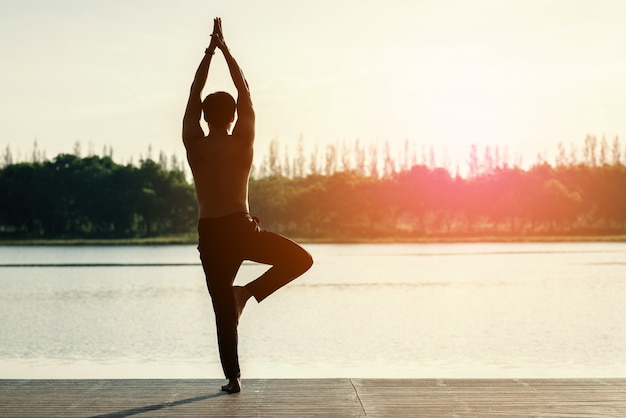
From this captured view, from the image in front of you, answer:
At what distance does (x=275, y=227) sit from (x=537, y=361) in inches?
2493

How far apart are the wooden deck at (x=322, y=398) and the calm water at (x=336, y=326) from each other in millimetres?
6076

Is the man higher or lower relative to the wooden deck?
higher

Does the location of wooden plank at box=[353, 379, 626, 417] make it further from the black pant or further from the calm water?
the calm water

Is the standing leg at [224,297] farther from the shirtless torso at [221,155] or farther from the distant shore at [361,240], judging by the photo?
the distant shore at [361,240]

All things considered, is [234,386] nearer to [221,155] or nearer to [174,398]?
[174,398]

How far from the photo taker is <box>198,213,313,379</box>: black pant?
5715 millimetres

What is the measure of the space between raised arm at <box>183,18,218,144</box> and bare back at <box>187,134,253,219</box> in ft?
0.27

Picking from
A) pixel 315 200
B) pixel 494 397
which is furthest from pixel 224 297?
pixel 315 200

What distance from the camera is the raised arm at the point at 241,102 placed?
5.77 metres

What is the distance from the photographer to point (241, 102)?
229 inches

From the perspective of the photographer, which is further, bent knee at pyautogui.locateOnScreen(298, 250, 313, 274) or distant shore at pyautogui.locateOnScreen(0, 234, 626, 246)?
distant shore at pyautogui.locateOnScreen(0, 234, 626, 246)

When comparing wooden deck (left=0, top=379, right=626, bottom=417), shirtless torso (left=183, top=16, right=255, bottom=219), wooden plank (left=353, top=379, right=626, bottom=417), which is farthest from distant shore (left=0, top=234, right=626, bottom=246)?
shirtless torso (left=183, top=16, right=255, bottom=219)

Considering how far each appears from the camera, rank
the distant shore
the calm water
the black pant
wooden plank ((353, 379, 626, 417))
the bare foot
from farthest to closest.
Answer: the distant shore < the calm water < the bare foot < the black pant < wooden plank ((353, 379, 626, 417))

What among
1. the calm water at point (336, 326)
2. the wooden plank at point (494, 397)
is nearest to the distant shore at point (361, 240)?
the calm water at point (336, 326)
